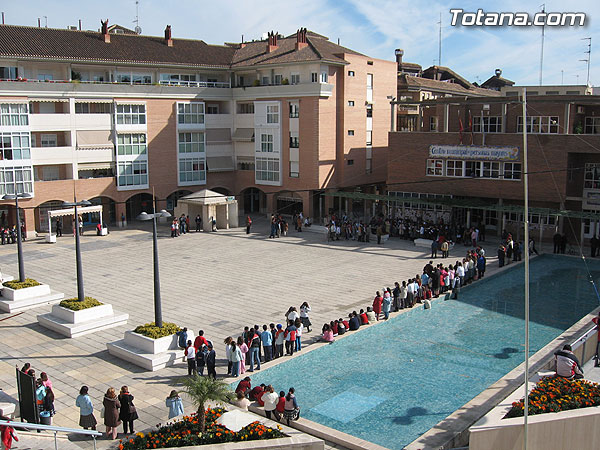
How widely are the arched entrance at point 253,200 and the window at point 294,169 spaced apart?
17.8ft

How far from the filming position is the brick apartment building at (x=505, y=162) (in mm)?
36156

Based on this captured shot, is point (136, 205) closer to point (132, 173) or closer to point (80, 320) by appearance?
point (132, 173)

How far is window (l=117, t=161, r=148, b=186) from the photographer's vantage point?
148ft

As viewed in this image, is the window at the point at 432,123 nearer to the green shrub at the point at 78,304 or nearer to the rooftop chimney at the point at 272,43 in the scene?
the rooftop chimney at the point at 272,43

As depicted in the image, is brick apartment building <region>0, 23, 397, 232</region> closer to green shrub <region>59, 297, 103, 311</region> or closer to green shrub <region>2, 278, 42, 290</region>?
green shrub <region>2, 278, 42, 290</region>

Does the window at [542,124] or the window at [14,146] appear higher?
the window at [542,124]

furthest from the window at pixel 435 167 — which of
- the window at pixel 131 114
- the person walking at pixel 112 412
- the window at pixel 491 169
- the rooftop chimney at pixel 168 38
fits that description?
the person walking at pixel 112 412

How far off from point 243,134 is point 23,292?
2752 centimetres

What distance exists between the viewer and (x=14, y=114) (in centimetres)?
4000

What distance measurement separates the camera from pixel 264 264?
33.3 m

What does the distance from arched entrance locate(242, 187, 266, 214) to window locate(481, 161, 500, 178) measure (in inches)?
753

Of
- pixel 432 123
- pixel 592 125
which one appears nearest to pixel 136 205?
pixel 432 123

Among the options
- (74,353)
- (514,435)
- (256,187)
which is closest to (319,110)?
(256,187)

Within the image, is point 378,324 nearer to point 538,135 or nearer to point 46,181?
point 538,135
